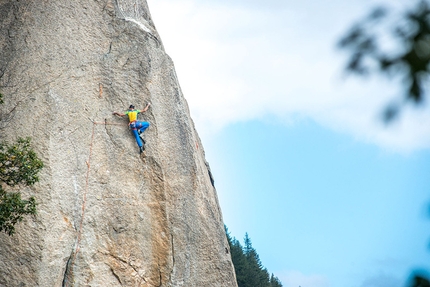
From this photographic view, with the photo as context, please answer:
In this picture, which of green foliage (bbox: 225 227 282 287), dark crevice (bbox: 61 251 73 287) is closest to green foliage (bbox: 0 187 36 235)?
dark crevice (bbox: 61 251 73 287)

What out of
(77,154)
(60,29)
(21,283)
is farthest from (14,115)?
(21,283)

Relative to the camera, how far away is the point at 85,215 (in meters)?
20.9

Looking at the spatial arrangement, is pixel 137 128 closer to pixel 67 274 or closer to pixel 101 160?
pixel 101 160

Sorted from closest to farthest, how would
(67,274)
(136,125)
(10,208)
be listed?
(10,208)
(67,274)
(136,125)

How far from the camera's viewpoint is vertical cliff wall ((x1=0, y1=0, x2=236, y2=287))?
20.3 metres

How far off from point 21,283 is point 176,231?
5.50 meters

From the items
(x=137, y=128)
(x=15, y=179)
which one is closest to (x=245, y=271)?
(x=137, y=128)

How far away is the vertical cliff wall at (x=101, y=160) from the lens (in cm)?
2033

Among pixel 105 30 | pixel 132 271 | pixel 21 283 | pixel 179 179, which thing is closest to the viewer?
pixel 21 283

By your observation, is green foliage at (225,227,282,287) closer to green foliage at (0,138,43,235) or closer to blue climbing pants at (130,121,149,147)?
blue climbing pants at (130,121,149,147)

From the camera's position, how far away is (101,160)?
22.0 m

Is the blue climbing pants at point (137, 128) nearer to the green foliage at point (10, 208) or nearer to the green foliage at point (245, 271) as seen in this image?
the green foliage at point (10, 208)

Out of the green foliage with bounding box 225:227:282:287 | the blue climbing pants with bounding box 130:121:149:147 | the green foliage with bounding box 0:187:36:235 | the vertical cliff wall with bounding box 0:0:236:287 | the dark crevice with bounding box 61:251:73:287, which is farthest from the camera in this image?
the green foliage with bounding box 225:227:282:287

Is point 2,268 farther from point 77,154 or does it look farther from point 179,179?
point 179,179
